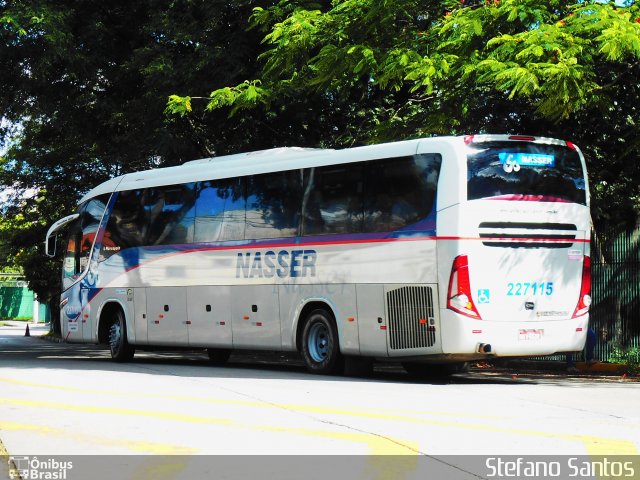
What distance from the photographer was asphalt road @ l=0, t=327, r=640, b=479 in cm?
878

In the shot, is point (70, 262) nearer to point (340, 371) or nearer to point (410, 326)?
point (340, 371)

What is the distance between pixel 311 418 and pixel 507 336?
584cm

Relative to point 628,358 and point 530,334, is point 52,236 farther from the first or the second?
point 628,358

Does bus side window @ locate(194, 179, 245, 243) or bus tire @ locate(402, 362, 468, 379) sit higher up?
bus side window @ locate(194, 179, 245, 243)

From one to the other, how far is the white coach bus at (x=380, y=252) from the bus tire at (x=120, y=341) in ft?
3.62

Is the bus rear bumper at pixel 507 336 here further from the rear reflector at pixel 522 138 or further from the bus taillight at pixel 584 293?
the rear reflector at pixel 522 138

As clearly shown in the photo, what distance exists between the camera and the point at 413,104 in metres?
25.0

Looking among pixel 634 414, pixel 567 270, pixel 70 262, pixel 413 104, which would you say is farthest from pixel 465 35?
pixel 70 262

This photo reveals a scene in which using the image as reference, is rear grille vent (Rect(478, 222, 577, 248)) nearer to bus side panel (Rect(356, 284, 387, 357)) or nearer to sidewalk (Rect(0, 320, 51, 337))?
bus side panel (Rect(356, 284, 387, 357))

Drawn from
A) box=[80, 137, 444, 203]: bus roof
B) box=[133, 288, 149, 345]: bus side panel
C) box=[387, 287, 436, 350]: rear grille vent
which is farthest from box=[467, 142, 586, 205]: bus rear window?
box=[133, 288, 149, 345]: bus side panel

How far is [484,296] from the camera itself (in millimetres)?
16016

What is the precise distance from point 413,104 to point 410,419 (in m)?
15.0

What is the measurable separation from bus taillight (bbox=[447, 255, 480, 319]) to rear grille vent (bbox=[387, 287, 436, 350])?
392 mm

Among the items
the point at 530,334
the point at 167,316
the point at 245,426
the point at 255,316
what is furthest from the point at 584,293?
the point at 167,316
